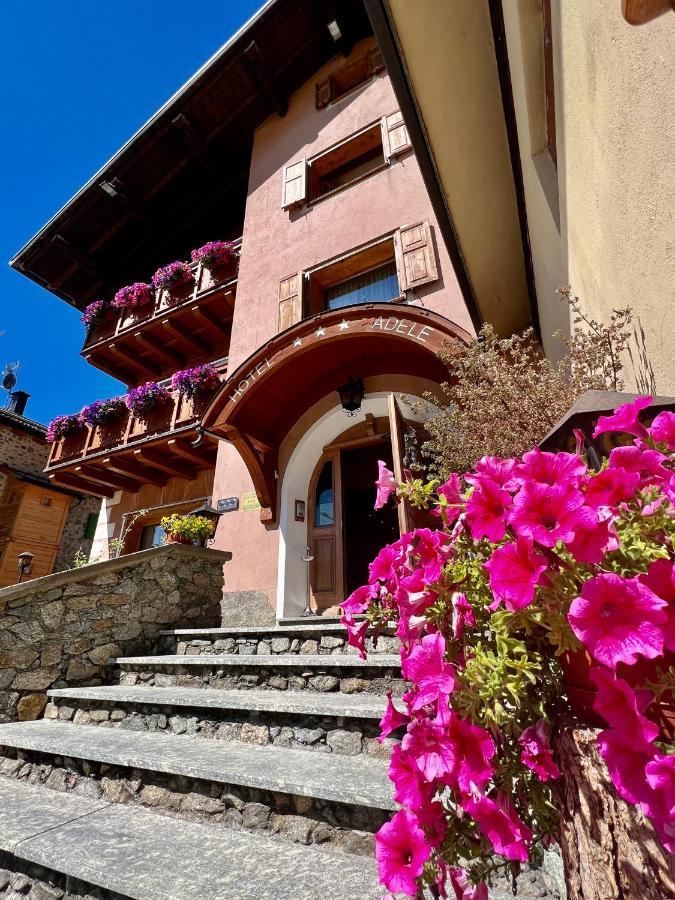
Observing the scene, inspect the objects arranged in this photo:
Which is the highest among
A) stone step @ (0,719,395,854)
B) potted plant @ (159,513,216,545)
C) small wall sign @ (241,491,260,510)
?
small wall sign @ (241,491,260,510)

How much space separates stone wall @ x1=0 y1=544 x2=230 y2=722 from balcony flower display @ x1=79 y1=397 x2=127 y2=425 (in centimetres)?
587

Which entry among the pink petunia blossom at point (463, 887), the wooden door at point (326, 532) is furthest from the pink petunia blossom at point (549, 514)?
the wooden door at point (326, 532)

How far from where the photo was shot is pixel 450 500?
1128 mm

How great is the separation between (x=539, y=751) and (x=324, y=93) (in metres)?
11.8

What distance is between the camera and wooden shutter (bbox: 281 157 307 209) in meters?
8.45

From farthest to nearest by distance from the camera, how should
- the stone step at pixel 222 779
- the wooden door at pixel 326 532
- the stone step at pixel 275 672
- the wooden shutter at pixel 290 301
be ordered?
1. the wooden shutter at pixel 290 301
2. the wooden door at pixel 326 532
3. the stone step at pixel 275 672
4. the stone step at pixel 222 779

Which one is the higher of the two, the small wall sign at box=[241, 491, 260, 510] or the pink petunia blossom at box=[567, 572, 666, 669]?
the small wall sign at box=[241, 491, 260, 510]

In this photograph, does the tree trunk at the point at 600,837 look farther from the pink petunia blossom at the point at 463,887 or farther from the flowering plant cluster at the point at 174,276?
the flowering plant cluster at the point at 174,276

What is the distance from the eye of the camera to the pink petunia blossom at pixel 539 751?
0.78 metres

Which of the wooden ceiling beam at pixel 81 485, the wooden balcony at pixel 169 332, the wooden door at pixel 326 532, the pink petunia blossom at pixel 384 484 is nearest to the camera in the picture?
the pink petunia blossom at pixel 384 484

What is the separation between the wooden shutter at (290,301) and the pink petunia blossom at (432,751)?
273 inches

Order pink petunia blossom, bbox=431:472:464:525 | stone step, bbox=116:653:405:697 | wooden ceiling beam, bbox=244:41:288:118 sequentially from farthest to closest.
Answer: wooden ceiling beam, bbox=244:41:288:118 < stone step, bbox=116:653:405:697 < pink petunia blossom, bbox=431:472:464:525

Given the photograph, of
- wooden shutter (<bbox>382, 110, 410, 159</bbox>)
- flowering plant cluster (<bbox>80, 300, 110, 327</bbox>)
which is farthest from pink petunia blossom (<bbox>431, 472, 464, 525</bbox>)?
flowering plant cluster (<bbox>80, 300, 110, 327</bbox>)

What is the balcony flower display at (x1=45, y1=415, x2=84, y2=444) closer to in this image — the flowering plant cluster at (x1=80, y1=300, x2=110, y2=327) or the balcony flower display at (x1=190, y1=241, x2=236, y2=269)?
the flowering plant cluster at (x1=80, y1=300, x2=110, y2=327)
